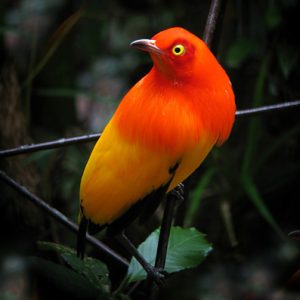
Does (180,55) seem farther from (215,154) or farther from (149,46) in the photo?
(215,154)

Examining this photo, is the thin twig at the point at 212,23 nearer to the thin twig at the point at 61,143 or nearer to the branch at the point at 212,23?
the branch at the point at 212,23

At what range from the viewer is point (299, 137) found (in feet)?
8.75

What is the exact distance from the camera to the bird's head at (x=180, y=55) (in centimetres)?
128

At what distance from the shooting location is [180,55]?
129cm

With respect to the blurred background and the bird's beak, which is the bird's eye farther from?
the blurred background

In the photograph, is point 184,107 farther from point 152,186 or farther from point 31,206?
point 31,206

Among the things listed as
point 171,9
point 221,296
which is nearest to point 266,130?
point 171,9

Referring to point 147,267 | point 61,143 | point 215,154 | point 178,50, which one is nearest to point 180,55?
point 178,50

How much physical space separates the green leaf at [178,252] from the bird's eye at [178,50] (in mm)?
497

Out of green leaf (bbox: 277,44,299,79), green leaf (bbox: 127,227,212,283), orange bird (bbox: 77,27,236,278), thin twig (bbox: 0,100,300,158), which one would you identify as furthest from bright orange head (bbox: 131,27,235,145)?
green leaf (bbox: 277,44,299,79)

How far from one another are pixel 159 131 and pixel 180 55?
165mm

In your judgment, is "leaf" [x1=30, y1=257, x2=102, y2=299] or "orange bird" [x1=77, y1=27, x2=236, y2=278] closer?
"leaf" [x1=30, y1=257, x2=102, y2=299]

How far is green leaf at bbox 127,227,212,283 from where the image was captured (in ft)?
4.81

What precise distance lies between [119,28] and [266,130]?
142 cm
